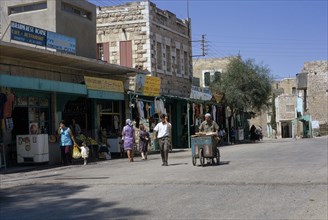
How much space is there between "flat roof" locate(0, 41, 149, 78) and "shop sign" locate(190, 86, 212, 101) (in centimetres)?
712

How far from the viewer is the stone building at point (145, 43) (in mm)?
31047

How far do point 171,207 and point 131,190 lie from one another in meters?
2.30

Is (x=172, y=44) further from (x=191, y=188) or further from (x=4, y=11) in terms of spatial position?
(x=191, y=188)

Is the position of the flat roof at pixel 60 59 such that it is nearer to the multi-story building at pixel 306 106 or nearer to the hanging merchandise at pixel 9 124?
the hanging merchandise at pixel 9 124

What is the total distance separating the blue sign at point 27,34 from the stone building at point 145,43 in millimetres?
11049

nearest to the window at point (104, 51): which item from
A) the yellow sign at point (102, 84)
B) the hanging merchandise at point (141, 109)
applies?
the hanging merchandise at point (141, 109)

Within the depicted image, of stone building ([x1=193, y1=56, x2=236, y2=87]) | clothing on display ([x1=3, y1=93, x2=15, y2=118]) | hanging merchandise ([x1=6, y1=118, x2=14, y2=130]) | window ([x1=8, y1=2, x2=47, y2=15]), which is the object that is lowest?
hanging merchandise ([x1=6, y1=118, x2=14, y2=130])

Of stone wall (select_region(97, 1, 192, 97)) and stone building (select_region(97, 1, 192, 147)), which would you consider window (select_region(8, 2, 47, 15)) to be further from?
stone wall (select_region(97, 1, 192, 97))

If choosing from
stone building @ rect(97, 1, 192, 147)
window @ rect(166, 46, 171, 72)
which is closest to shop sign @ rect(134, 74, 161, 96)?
stone building @ rect(97, 1, 192, 147)

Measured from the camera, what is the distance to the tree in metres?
40.3

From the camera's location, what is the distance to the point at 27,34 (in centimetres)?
1828

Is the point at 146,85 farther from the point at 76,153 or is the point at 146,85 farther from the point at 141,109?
the point at 76,153

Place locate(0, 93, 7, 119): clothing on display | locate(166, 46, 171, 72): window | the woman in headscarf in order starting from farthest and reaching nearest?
locate(166, 46, 171, 72): window < the woman in headscarf < locate(0, 93, 7, 119): clothing on display

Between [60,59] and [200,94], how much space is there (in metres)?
15.7
